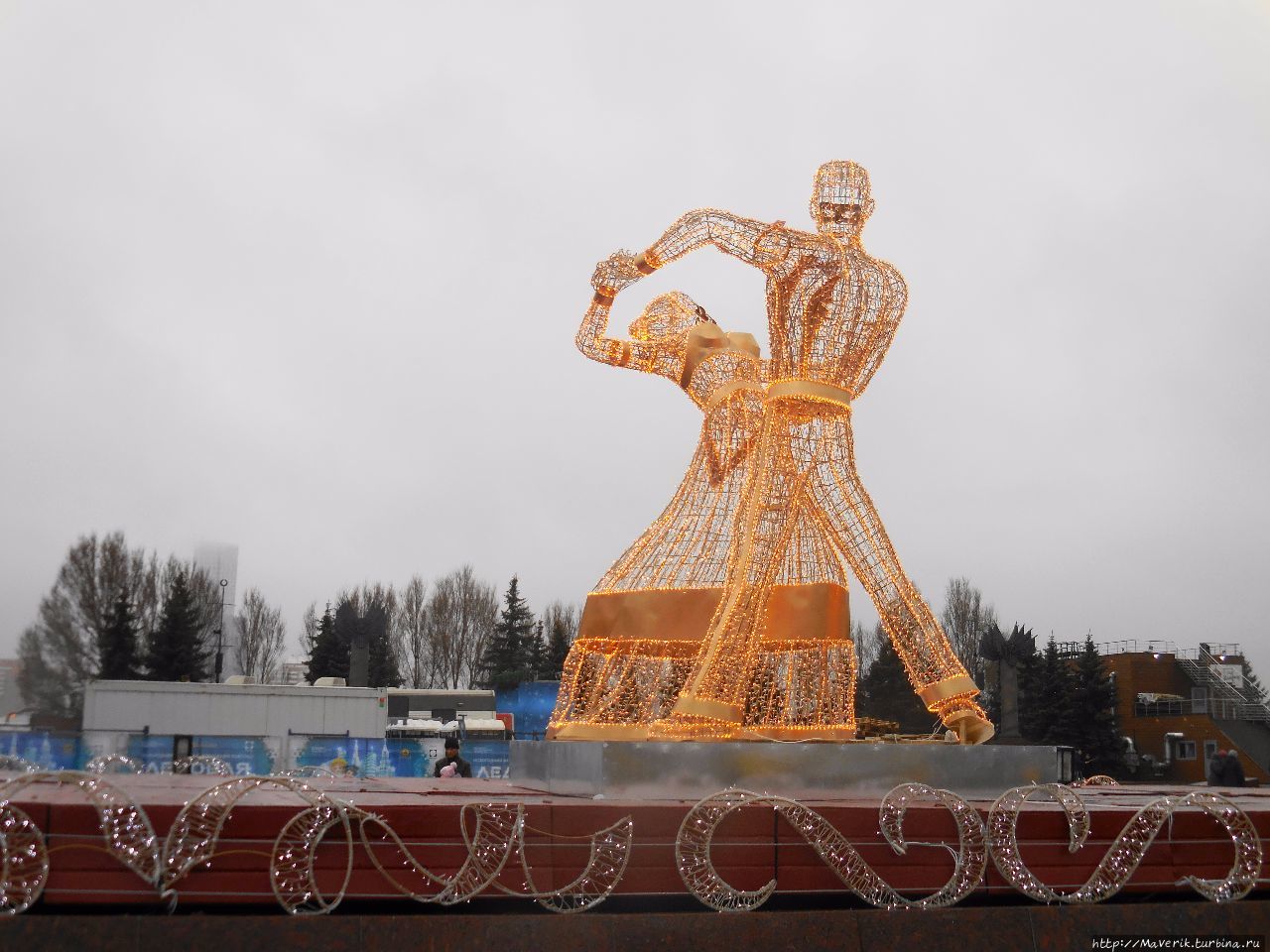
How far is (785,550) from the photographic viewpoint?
9.59 m

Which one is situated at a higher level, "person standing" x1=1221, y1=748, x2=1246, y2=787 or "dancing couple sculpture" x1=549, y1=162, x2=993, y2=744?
"dancing couple sculpture" x1=549, y1=162, x2=993, y2=744

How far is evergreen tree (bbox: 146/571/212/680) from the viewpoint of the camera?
3120 centimetres

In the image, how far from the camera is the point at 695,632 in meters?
9.50

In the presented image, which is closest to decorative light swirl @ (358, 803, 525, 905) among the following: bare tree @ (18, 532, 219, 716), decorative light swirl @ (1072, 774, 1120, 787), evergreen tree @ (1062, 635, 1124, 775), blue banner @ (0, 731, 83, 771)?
decorative light swirl @ (1072, 774, 1120, 787)

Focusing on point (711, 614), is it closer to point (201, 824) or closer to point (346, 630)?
point (201, 824)

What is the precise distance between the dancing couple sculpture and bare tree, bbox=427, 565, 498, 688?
3758cm

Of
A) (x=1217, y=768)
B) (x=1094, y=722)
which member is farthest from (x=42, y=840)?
(x=1094, y=722)

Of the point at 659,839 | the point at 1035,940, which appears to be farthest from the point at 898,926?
the point at 659,839

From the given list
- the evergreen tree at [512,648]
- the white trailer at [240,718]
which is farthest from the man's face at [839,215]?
the evergreen tree at [512,648]

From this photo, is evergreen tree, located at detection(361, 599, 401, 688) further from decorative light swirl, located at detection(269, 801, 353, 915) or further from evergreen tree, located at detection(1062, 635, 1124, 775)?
decorative light swirl, located at detection(269, 801, 353, 915)

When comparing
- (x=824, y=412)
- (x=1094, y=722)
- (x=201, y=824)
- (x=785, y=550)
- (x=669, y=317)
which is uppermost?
(x=669, y=317)

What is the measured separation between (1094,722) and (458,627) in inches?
1022

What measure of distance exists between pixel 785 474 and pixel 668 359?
72.1 inches

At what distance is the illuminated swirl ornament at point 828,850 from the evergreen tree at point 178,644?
27074 millimetres
